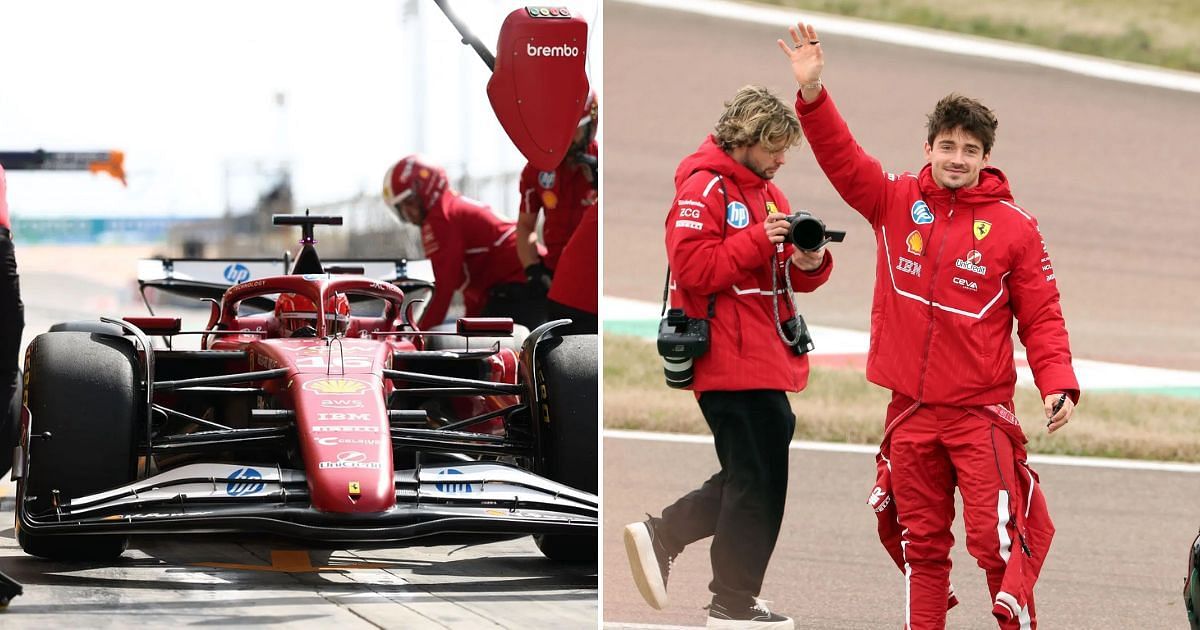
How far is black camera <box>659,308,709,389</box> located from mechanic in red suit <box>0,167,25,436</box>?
84.8 inches

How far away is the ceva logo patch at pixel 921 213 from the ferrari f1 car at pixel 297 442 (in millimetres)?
1919

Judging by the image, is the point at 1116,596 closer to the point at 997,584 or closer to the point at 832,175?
the point at 997,584

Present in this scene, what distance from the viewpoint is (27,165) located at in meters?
10.1

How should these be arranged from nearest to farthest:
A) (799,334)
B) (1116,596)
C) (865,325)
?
1. (799,334)
2. (1116,596)
3. (865,325)

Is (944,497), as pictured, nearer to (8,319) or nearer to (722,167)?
(722,167)

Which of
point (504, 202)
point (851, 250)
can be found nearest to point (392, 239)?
point (504, 202)

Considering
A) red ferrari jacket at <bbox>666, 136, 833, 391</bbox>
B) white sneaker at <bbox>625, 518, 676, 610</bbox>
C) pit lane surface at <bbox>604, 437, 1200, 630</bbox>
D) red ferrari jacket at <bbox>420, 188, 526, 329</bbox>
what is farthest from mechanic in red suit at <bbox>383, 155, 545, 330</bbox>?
red ferrari jacket at <bbox>666, 136, 833, 391</bbox>

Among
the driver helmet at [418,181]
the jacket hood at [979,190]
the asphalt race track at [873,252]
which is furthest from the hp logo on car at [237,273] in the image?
the jacket hood at [979,190]

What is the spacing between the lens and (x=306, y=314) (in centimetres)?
756

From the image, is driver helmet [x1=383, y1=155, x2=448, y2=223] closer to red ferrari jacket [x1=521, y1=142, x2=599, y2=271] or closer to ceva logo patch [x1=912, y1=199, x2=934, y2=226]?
red ferrari jacket [x1=521, y1=142, x2=599, y2=271]

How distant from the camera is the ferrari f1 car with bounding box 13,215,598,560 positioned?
5.91m

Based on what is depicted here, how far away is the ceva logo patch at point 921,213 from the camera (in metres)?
4.86

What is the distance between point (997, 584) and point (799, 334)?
0.93m

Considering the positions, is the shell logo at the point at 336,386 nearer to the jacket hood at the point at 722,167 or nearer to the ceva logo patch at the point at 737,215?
the jacket hood at the point at 722,167
